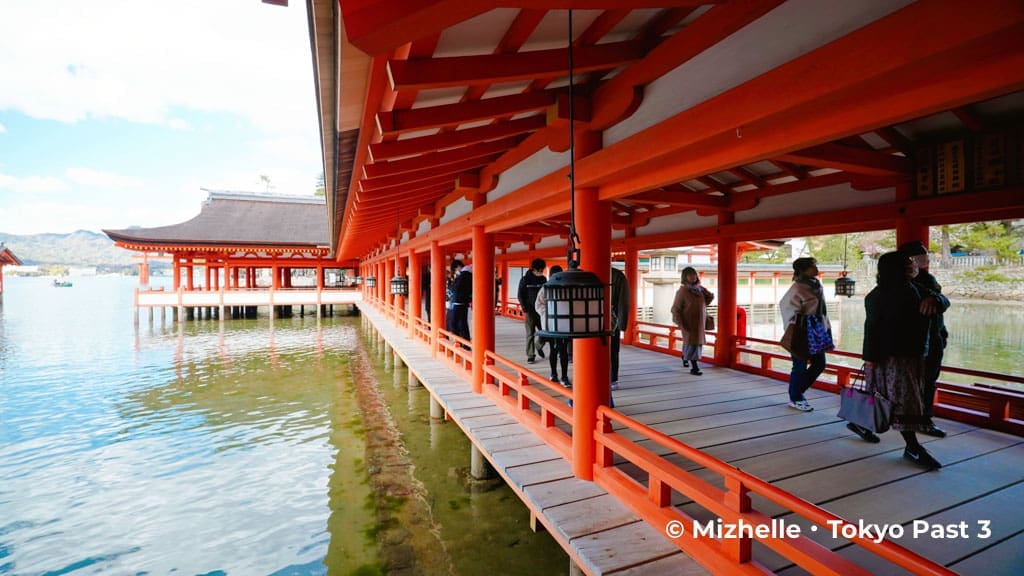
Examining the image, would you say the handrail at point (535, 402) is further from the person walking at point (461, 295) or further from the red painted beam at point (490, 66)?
the red painted beam at point (490, 66)

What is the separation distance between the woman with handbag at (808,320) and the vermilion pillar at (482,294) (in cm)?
335

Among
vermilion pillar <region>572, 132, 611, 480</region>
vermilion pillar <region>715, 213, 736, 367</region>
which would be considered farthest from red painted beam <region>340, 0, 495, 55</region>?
vermilion pillar <region>715, 213, 736, 367</region>

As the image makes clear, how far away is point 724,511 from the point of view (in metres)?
2.34

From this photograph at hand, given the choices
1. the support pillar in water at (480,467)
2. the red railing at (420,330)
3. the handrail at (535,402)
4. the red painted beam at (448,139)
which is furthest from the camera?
the red railing at (420,330)

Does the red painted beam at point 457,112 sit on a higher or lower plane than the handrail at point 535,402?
higher

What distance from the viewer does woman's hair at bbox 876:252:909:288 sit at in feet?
10.5

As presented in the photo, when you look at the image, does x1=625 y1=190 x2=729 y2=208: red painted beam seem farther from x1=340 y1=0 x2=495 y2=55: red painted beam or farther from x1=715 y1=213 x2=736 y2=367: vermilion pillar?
x1=340 y1=0 x2=495 y2=55: red painted beam

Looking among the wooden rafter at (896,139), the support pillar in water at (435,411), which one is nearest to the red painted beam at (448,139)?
the wooden rafter at (896,139)

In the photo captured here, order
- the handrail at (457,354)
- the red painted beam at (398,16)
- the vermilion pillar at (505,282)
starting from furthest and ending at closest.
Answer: the vermilion pillar at (505,282), the handrail at (457,354), the red painted beam at (398,16)

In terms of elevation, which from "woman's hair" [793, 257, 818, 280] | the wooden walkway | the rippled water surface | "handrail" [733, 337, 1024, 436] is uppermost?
"woman's hair" [793, 257, 818, 280]

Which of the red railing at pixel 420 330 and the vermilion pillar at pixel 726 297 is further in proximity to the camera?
the red railing at pixel 420 330

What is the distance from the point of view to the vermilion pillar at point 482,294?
5.96 meters

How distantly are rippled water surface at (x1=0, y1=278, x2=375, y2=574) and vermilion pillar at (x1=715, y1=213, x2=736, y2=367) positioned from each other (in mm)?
5382

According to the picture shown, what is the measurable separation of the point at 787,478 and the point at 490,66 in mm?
3333
